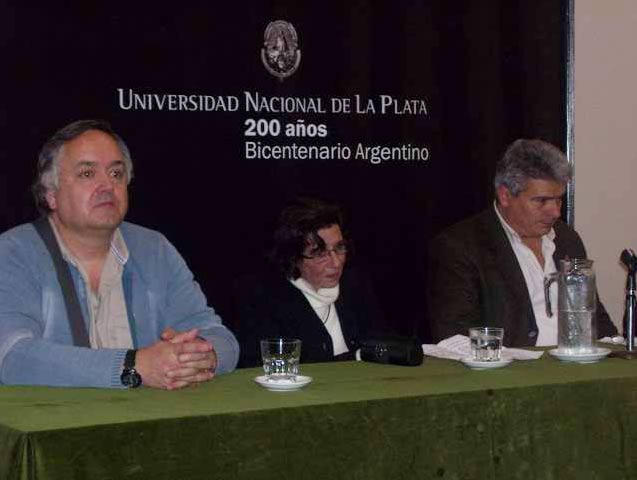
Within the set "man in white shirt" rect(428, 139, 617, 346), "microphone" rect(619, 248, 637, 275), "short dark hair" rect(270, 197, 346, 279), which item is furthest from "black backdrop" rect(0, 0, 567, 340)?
"microphone" rect(619, 248, 637, 275)

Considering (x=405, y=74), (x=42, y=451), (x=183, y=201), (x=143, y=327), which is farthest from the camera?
(x=405, y=74)

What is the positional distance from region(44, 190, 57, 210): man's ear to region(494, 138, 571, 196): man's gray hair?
1.61 m

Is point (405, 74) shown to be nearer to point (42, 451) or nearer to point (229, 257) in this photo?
point (229, 257)

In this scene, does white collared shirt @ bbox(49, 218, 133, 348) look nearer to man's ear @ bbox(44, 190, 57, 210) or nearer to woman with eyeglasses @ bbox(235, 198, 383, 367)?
man's ear @ bbox(44, 190, 57, 210)

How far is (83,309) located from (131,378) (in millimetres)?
481

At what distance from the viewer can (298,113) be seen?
165 inches

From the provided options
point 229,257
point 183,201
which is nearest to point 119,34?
point 183,201

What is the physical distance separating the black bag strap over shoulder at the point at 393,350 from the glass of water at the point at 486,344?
5.4 inches

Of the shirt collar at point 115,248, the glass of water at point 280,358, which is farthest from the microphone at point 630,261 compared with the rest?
the shirt collar at point 115,248

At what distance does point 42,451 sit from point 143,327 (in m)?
1.08

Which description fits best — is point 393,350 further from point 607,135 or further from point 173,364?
point 607,135

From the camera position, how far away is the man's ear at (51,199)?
10.3ft

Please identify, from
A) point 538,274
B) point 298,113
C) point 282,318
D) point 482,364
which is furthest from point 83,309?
point 538,274

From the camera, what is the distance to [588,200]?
500 centimetres
